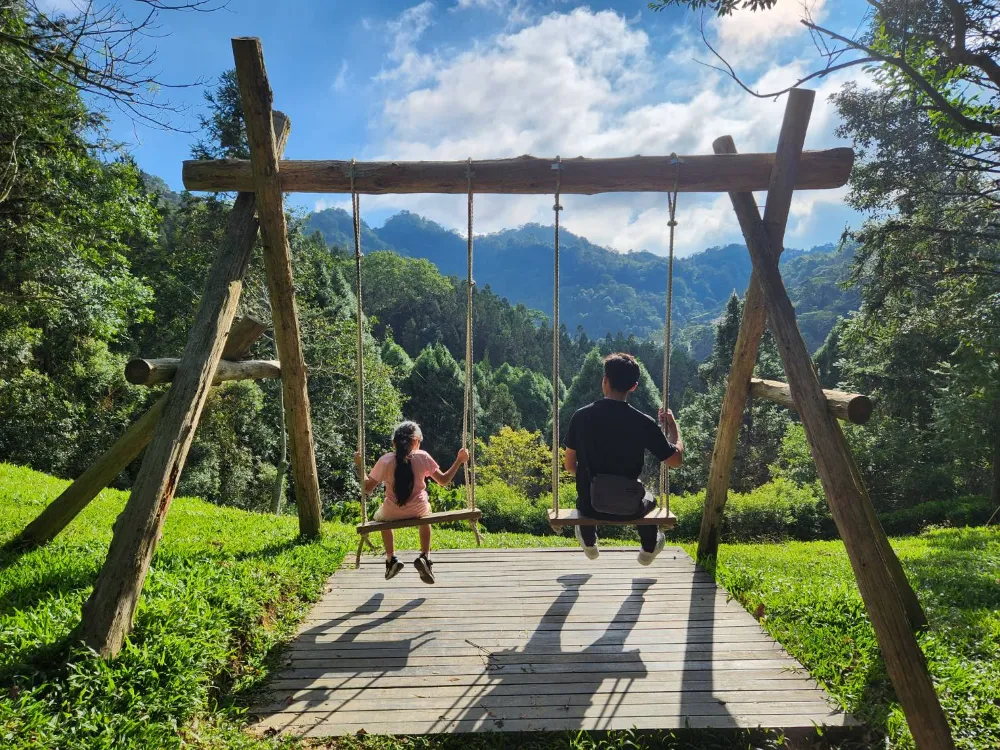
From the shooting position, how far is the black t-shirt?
4520mm

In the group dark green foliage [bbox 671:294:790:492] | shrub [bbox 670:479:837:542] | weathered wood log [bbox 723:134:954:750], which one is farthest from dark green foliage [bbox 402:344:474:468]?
weathered wood log [bbox 723:134:954:750]

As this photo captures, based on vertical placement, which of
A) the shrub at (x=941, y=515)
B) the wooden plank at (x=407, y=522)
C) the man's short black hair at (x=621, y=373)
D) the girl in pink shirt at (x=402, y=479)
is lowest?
→ the shrub at (x=941, y=515)

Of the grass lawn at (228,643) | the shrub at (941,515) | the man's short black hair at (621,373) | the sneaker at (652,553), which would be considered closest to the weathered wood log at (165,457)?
the grass lawn at (228,643)

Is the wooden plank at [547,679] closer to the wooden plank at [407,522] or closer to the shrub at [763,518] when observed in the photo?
the wooden plank at [407,522]

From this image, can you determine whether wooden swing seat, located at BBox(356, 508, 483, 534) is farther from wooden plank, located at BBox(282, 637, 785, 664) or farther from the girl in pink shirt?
wooden plank, located at BBox(282, 637, 785, 664)

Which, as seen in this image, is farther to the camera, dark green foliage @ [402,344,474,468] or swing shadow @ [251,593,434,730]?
dark green foliage @ [402,344,474,468]

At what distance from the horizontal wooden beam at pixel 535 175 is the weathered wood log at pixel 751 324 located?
0.16 meters

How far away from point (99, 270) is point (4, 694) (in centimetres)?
1463

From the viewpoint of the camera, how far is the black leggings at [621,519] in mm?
4625

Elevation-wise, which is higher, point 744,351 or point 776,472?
point 744,351

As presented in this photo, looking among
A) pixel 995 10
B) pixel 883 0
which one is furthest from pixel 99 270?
pixel 995 10

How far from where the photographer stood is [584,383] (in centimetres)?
4438

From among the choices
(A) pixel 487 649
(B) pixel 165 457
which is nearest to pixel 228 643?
(B) pixel 165 457

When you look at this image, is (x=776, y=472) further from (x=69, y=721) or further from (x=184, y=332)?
(x=69, y=721)
